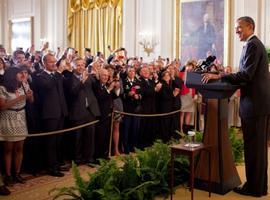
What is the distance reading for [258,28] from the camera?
1065 centimetres

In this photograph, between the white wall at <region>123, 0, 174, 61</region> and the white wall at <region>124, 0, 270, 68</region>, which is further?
the white wall at <region>123, 0, 174, 61</region>

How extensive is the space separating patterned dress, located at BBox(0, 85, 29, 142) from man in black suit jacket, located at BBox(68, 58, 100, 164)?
1.02 metres

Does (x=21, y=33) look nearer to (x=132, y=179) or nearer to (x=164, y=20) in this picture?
(x=164, y=20)

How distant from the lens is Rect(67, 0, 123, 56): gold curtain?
523 inches

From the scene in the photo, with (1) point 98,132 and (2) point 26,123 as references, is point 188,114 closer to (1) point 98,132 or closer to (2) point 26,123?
(1) point 98,132

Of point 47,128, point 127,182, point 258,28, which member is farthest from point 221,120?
point 258,28

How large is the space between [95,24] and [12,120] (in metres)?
9.39

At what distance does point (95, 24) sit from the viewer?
13.8 m

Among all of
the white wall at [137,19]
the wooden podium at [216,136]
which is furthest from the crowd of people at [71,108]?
the white wall at [137,19]

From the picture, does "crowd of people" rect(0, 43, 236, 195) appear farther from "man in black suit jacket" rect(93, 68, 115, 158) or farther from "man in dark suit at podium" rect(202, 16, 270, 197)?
"man in dark suit at podium" rect(202, 16, 270, 197)

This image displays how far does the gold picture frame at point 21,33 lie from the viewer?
15.0 m

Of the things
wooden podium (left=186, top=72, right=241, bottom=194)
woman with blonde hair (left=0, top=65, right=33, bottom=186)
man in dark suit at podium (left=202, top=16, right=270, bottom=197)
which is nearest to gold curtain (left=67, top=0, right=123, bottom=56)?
woman with blonde hair (left=0, top=65, right=33, bottom=186)

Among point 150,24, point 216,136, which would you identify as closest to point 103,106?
point 216,136

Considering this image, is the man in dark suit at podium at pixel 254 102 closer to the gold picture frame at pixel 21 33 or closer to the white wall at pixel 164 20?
the white wall at pixel 164 20
